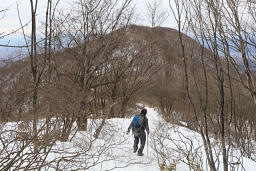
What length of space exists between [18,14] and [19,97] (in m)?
3.13

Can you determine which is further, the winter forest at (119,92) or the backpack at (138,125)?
the backpack at (138,125)

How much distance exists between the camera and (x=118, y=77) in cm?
1568

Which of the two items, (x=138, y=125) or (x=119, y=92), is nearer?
(x=138, y=125)

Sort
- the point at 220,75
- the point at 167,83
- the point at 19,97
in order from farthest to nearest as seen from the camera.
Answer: the point at 167,83 → the point at 19,97 → the point at 220,75

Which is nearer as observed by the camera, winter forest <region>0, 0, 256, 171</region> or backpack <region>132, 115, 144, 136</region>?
winter forest <region>0, 0, 256, 171</region>

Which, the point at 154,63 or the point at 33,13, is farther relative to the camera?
the point at 154,63

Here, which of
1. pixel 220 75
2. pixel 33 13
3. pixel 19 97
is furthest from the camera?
pixel 19 97

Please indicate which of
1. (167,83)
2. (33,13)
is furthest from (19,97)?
(167,83)

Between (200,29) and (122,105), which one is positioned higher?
(200,29)

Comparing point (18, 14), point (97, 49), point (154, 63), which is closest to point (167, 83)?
point (154, 63)

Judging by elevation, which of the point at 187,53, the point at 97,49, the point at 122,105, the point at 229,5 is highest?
the point at 97,49

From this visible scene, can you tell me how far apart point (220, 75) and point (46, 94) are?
389cm

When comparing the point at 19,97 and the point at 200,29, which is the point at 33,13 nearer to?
the point at 200,29

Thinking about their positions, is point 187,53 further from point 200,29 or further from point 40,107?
point 40,107
